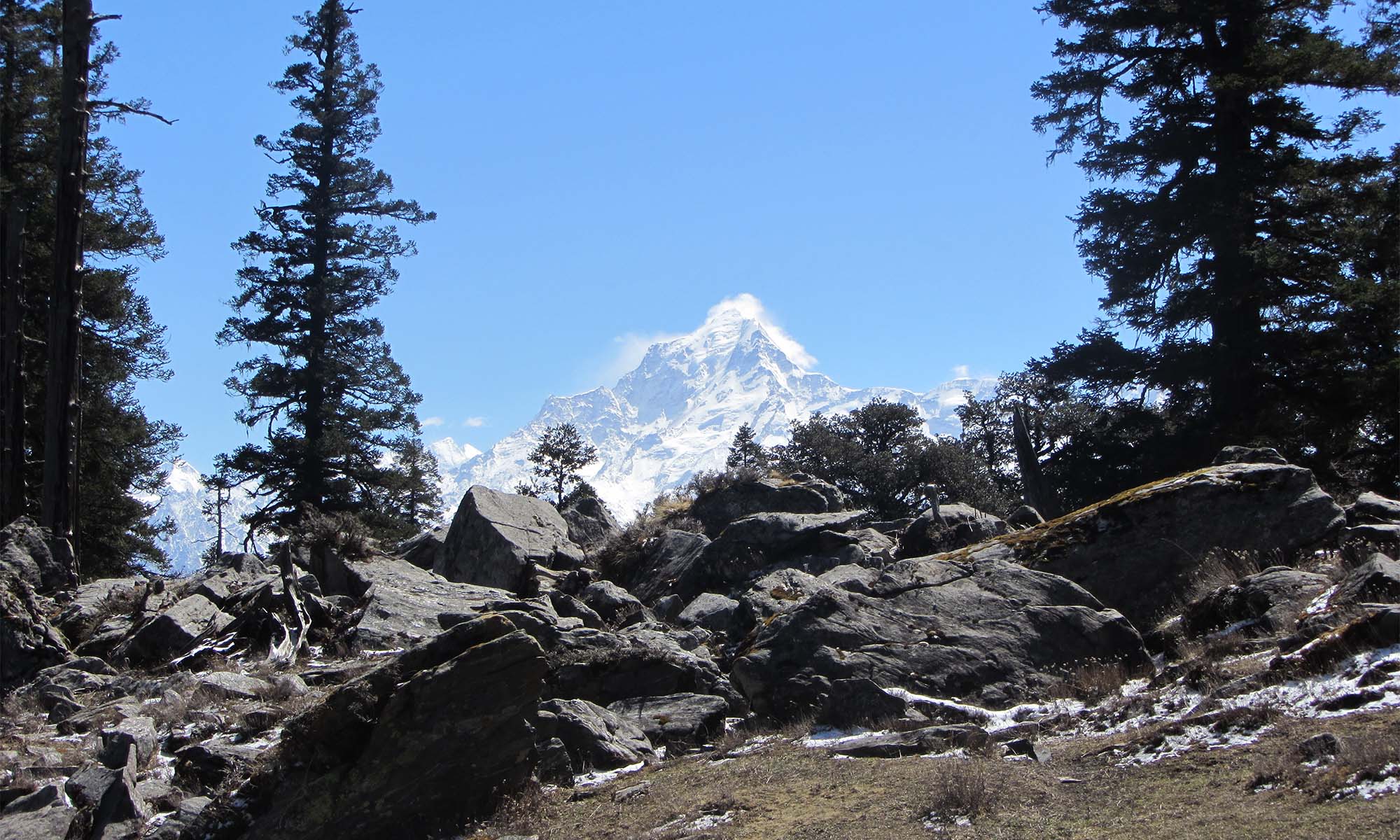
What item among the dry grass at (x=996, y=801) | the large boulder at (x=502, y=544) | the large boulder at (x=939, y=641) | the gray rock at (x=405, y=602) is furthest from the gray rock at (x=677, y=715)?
the large boulder at (x=502, y=544)

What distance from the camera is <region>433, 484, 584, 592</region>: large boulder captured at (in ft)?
53.5

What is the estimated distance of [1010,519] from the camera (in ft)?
55.4

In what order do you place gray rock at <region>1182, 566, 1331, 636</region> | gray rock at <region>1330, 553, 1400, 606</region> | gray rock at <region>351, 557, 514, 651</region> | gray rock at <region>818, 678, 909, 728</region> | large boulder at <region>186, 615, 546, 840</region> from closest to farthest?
large boulder at <region>186, 615, 546, 840</region> → gray rock at <region>1330, 553, 1400, 606</region> → gray rock at <region>1182, 566, 1331, 636</region> → gray rock at <region>818, 678, 909, 728</region> → gray rock at <region>351, 557, 514, 651</region>

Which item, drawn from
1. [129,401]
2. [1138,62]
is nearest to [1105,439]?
[1138,62]

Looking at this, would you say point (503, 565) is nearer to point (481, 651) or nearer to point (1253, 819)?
point (481, 651)

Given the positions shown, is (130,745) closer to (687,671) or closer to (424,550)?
(687,671)

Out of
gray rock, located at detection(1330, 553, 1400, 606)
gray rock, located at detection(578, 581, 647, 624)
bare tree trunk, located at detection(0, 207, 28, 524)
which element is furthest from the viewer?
bare tree trunk, located at detection(0, 207, 28, 524)

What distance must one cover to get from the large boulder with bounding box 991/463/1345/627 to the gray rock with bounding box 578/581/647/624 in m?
4.90

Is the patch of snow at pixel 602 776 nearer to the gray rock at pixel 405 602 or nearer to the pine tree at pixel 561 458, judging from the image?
the gray rock at pixel 405 602

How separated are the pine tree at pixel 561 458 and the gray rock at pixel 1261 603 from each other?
120 feet

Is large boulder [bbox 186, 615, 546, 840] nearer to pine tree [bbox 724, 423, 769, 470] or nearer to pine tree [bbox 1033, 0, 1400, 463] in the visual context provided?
pine tree [bbox 1033, 0, 1400, 463]

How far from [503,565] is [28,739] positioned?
26.1ft

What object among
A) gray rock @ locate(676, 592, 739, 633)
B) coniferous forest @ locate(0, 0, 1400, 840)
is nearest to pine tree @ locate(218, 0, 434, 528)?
coniferous forest @ locate(0, 0, 1400, 840)

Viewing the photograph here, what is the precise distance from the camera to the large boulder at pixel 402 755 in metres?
6.96
